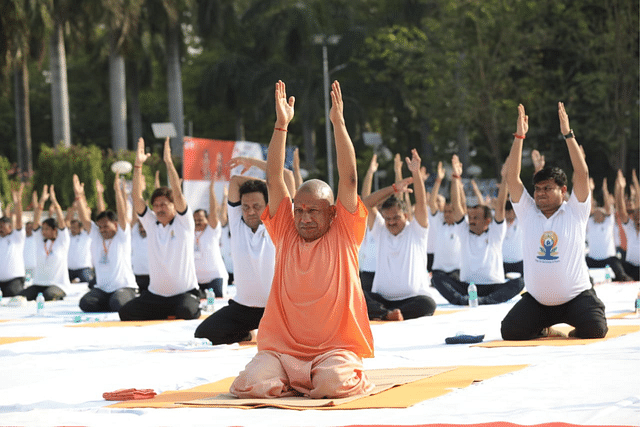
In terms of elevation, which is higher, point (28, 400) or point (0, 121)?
point (0, 121)

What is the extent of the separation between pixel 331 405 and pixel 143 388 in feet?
5.44

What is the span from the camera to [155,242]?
11.8 metres

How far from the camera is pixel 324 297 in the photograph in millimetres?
6438

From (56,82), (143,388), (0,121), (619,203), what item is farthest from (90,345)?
(0,121)

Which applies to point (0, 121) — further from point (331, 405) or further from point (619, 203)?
point (331, 405)

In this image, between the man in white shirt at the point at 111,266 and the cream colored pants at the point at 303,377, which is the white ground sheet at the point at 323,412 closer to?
the cream colored pants at the point at 303,377

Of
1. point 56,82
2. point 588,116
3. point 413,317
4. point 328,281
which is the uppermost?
point 56,82

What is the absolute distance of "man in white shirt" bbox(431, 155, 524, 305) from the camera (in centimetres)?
1371

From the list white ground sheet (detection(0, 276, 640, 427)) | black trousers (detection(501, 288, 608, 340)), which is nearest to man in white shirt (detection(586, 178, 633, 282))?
white ground sheet (detection(0, 276, 640, 427))

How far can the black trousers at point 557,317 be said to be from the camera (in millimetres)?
9039

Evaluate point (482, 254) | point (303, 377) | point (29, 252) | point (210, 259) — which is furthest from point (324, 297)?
point (29, 252)

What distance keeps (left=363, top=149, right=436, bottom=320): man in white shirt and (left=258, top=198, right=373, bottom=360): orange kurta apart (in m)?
4.95

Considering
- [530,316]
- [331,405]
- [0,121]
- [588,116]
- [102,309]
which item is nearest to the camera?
[331,405]

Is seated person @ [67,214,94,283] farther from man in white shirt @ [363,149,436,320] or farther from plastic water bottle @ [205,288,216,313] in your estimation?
man in white shirt @ [363,149,436,320]
